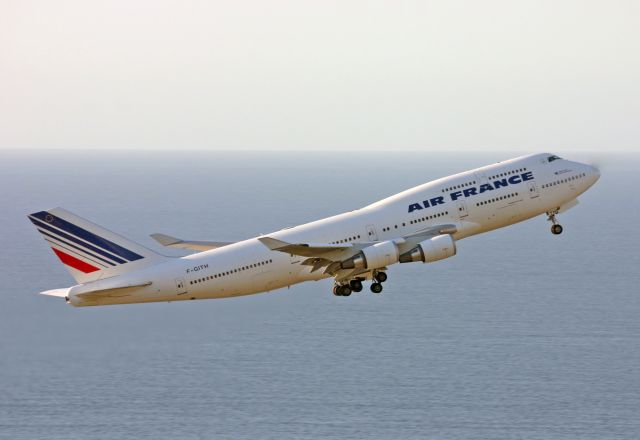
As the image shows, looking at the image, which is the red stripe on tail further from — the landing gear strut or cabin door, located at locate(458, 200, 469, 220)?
cabin door, located at locate(458, 200, 469, 220)

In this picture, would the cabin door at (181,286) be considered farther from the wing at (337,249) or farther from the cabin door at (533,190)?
the cabin door at (533,190)

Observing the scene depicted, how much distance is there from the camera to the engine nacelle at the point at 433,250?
57.5 meters

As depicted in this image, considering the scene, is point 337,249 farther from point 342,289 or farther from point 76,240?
point 76,240

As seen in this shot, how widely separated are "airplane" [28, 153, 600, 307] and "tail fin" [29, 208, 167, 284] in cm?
6

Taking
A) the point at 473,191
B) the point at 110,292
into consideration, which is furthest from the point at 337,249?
the point at 110,292

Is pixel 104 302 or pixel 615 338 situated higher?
pixel 104 302

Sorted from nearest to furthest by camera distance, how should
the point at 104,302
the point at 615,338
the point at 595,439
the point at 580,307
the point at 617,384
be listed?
the point at 104,302, the point at 595,439, the point at 617,384, the point at 615,338, the point at 580,307

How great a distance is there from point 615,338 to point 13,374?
86456mm

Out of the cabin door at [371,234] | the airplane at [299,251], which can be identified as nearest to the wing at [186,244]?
the airplane at [299,251]

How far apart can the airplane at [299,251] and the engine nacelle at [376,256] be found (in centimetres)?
6

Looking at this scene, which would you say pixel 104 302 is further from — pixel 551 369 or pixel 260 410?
pixel 551 369

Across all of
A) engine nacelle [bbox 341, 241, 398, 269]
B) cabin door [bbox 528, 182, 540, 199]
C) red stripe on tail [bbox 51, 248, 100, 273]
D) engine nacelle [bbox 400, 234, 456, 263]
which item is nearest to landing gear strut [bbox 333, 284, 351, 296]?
engine nacelle [bbox 341, 241, 398, 269]

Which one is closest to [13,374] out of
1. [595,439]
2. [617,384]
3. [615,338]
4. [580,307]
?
[595,439]

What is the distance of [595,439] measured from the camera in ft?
351
